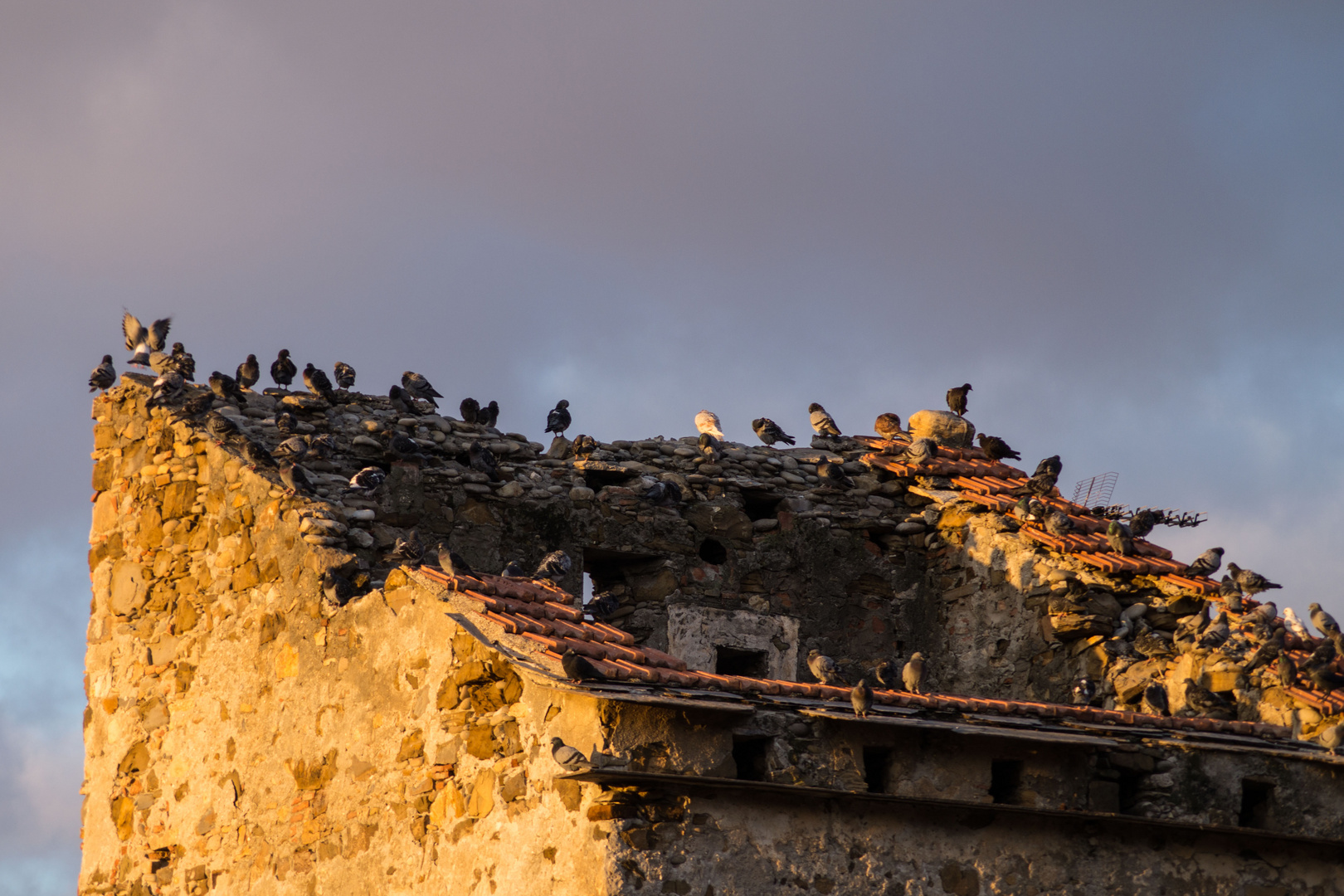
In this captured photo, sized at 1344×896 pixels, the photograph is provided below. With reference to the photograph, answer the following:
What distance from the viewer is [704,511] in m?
13.7

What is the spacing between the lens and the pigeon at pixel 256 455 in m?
12.2

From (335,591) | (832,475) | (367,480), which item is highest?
(832,475)

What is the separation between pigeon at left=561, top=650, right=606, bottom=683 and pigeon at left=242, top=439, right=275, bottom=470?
162 inches

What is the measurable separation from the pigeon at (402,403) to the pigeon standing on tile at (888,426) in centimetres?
437

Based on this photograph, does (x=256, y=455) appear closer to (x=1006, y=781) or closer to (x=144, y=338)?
(x=144, y=338)

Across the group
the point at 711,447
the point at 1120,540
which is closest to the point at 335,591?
the point at 711,447

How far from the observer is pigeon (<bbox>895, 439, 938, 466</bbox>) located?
14430mm

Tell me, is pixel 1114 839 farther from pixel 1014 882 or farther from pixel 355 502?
pixel 355 502

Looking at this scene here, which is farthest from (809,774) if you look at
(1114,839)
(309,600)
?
(309,600)

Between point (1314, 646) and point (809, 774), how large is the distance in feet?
14.5

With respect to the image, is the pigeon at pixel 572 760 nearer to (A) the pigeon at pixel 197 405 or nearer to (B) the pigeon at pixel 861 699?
(B) the pigeon at pixel 861 699

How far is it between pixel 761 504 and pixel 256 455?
4.25 m

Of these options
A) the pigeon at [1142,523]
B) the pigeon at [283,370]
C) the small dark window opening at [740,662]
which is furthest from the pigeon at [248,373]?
the pigeon at [1142,523]

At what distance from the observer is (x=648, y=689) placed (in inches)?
359
